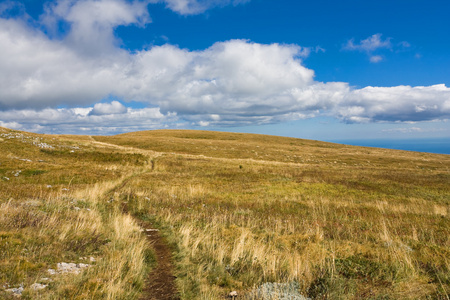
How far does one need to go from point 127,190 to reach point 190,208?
27.7 ft

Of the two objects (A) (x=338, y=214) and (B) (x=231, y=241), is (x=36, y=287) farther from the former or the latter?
(A) (x=338, y=214)

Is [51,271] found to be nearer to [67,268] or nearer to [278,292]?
[67,268]

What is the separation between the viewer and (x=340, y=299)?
18.6ft

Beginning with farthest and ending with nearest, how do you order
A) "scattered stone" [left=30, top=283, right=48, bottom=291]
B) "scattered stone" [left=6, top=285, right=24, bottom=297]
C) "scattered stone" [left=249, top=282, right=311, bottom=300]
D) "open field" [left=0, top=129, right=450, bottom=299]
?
"open field" [left=0, top=129, right=450, bottom=299], "scattered stone" [left=249, top=282, right=311, bottom=300], "scattered stone" [left=30, top=283, right=48, bottom=291], "scattered stone" [left=6, top=285, right=24, bottom=297]

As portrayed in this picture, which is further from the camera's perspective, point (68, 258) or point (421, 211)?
point (421, 211)

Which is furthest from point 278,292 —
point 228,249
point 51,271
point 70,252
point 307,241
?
point 70,252

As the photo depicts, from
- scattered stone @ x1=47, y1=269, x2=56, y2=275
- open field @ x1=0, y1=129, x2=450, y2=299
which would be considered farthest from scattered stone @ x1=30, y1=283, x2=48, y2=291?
Result: scattered stone @ x1=47, y1=269, x2=56, y2=275

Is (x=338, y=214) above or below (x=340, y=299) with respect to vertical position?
below

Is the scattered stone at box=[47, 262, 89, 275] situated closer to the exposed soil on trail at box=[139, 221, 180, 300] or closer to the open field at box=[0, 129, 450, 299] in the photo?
the open field at box=[0, 129, 450, 299]

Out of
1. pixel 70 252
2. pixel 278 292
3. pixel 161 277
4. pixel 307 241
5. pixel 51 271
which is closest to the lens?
pixel 278 292

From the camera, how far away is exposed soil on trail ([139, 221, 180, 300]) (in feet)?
20.4

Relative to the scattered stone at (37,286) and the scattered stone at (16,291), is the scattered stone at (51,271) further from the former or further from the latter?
the scattered stone at (16,291)

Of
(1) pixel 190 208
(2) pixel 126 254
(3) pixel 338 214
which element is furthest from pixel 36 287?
(3) pixel 338 214

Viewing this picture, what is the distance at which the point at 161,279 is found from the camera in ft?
23.3
